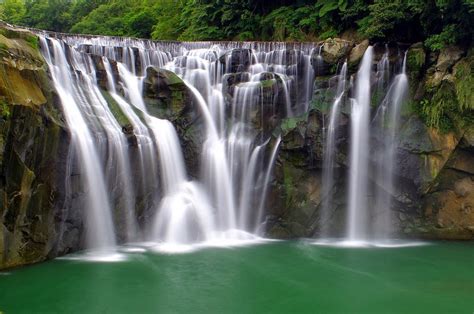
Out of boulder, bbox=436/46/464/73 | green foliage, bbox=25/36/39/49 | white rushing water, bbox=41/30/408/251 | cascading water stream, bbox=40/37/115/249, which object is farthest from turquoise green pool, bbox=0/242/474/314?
boulder, bbox=436/46/464/73

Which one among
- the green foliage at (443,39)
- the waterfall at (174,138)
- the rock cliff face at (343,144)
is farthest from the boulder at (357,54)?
the green foliage at (443,39)

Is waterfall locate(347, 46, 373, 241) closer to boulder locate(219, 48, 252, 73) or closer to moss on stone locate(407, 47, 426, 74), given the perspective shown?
moss on stone locate(407, 47, 426, 74)

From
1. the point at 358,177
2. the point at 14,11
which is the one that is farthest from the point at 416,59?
the point at 14,11

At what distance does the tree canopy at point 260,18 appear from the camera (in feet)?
55.5

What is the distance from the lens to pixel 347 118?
16.8 meters

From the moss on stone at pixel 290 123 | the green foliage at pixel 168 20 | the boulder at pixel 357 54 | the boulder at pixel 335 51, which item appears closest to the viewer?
the moss on stone at pixel 290 123

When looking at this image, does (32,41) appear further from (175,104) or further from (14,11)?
(14,11)

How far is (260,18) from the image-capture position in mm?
29344

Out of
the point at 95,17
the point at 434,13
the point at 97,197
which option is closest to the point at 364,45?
the point at 434,13

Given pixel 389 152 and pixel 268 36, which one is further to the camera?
pixel 268 36

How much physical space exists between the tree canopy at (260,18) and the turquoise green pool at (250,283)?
8.17 metres

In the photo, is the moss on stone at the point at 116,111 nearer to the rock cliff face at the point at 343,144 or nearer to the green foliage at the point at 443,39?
the rock cliff face at the point at 343,144

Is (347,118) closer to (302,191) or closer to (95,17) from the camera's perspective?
(302,191)

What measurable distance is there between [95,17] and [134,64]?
3119cm
